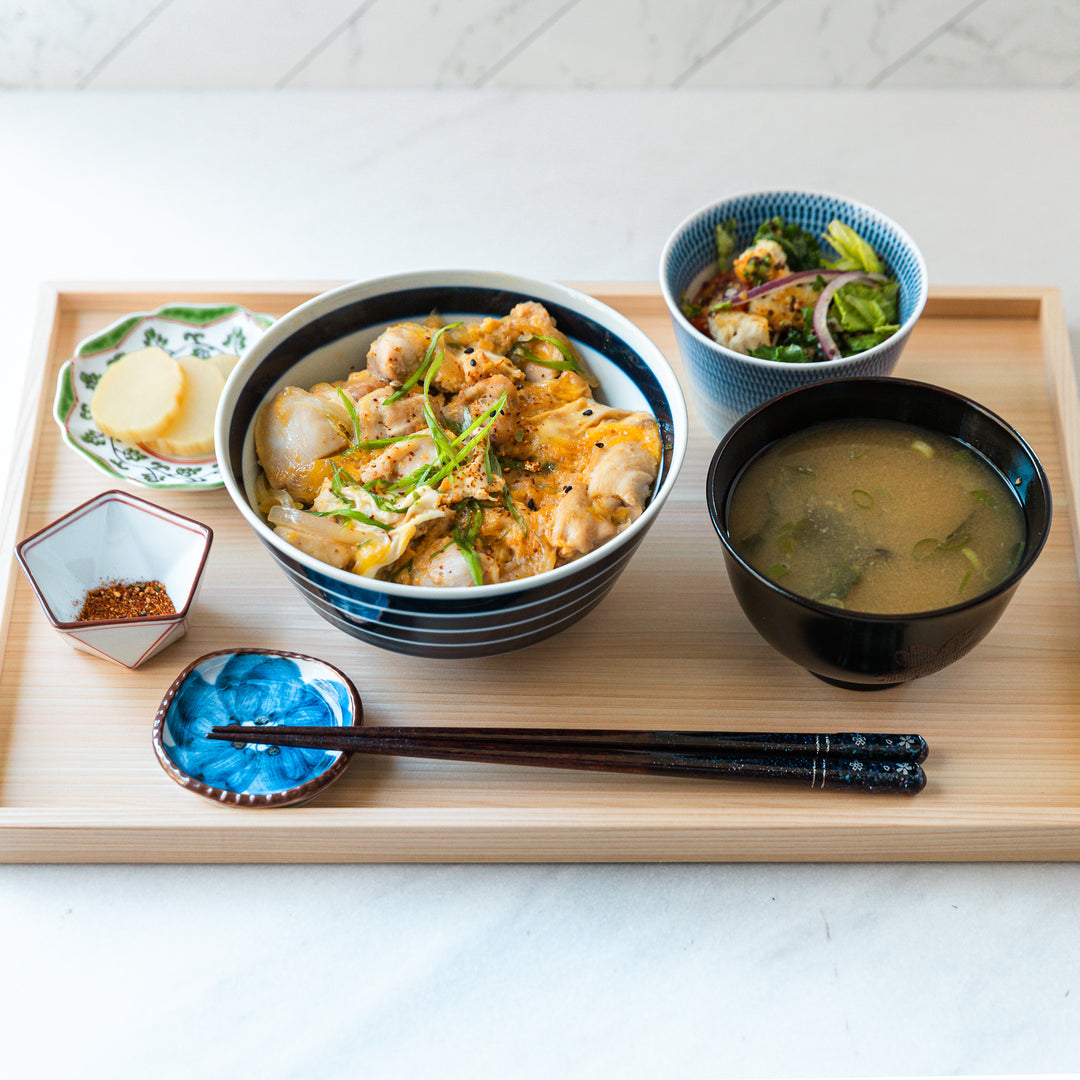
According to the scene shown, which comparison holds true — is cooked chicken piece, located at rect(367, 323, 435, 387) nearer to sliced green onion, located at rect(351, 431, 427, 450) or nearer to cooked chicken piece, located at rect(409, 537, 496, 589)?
sliced green onion, located at rect(351, 431, 427, 450)

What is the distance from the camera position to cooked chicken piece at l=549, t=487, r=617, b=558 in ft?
6.08

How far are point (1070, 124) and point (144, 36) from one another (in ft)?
9.49

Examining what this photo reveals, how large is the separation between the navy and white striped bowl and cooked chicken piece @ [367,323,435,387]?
0.28ft

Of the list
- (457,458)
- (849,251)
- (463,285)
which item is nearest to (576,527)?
(457,458)

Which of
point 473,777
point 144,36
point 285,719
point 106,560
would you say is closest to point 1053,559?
point 473,777

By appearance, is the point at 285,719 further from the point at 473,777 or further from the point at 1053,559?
the point at 1053,559

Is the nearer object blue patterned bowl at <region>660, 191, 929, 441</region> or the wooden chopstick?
the wooden chopstick

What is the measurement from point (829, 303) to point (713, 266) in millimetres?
302

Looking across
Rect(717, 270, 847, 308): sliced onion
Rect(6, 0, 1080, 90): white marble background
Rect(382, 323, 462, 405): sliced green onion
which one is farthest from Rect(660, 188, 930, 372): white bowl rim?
Rect(6, 0, 1080, 90): white marble background

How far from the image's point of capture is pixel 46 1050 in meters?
1.76

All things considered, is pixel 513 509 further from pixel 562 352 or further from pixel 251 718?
pixel 251 718

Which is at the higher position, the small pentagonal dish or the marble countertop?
the small pentagonal dish

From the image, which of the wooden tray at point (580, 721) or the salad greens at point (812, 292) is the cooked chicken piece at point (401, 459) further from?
the salad greens at point (812, 292)

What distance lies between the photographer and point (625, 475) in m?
1.95
